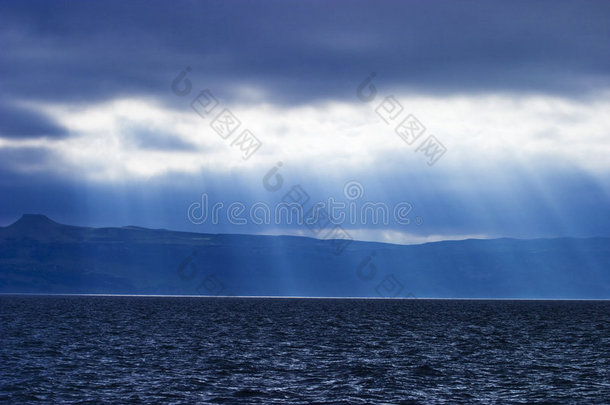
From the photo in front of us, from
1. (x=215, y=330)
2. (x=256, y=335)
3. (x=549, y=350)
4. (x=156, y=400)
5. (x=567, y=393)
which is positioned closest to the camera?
(x=156, y=400)

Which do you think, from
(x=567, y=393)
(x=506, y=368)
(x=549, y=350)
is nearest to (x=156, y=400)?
(x=567, y=393)

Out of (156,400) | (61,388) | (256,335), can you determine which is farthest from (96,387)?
(256,335)

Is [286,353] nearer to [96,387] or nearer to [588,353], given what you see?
[96,387]

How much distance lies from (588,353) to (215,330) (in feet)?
172

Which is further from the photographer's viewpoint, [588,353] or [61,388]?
[588,353]

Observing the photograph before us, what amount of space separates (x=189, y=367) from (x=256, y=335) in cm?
3604

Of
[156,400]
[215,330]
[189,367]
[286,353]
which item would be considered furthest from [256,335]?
[156,400]

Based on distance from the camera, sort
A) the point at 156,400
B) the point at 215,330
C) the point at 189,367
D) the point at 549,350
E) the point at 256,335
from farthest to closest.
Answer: the point at 215,330, the point at 256,335, the point at 549,350, the point at 189,367, the point at 156,400

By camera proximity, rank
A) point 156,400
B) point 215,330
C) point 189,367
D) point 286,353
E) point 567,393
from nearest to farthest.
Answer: point 156,400 → point 567,393 → point 189,367 → point 286,353 → point 215,330

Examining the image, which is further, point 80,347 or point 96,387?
point 80,347

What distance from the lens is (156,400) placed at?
4219 centimetres

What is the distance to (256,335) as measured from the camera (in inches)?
3652

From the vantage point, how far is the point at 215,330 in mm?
103438

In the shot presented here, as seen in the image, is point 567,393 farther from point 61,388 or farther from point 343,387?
point 61,388
